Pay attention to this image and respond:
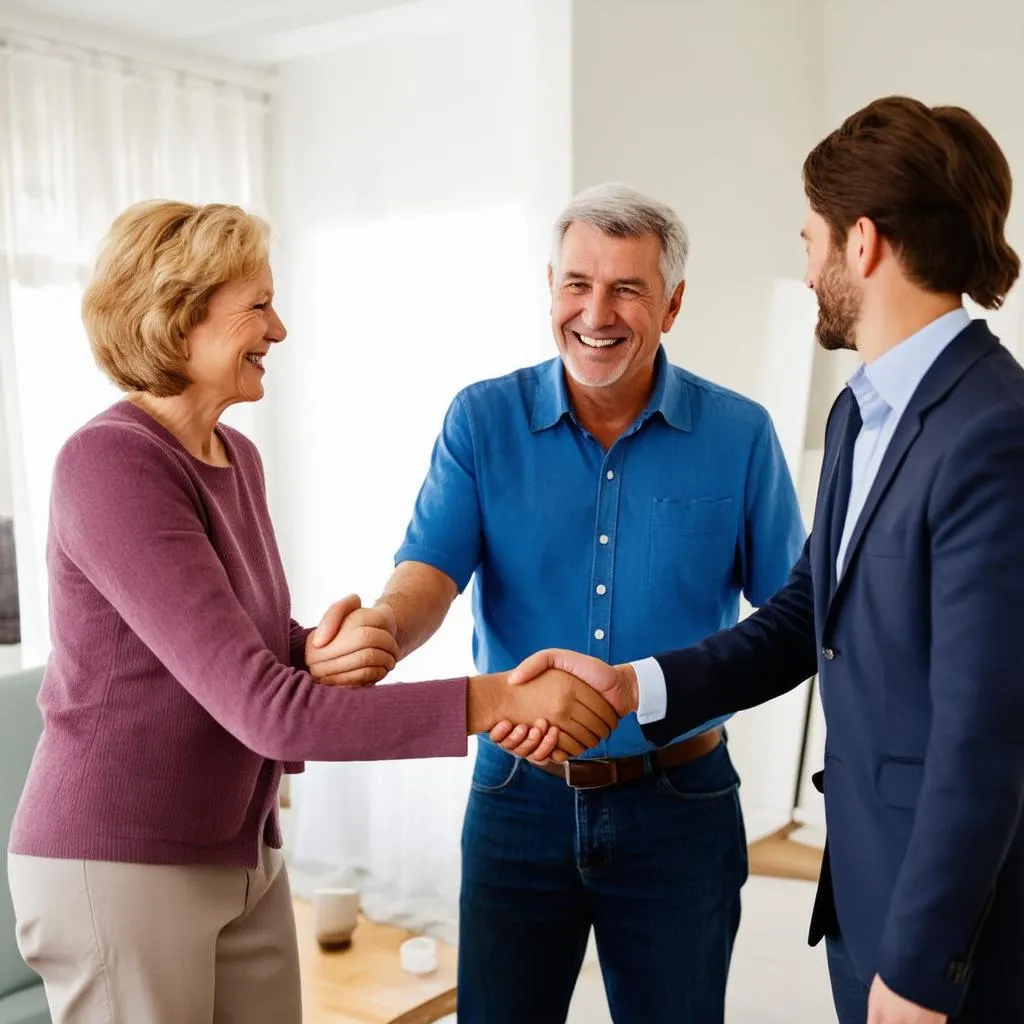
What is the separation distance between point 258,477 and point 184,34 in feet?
7.94

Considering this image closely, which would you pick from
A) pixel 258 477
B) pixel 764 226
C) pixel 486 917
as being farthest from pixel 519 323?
pixel 486 917

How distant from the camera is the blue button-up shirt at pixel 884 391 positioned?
4.57 ft

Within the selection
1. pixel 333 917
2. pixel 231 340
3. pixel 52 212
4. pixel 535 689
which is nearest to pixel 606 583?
pixel 535 689

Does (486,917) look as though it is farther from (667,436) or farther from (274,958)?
(667,436)

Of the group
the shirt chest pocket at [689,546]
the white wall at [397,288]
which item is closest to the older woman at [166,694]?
the shirt chest pocket at [689,546]

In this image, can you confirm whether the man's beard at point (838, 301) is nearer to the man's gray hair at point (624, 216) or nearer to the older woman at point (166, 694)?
the man's gray hair at point (624, 216)

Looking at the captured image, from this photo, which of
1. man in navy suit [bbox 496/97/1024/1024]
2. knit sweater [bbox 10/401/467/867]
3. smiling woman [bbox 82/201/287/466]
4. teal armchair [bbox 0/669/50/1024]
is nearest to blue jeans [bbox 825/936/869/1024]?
man in navy suit [bbox 496/97/1024/1024]

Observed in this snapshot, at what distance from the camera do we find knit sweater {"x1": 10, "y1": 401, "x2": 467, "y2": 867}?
1.54m

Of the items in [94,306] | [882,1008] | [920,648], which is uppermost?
[94,306]

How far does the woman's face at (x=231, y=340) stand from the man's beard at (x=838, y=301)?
780mm

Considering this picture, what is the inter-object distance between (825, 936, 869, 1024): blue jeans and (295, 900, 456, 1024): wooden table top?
1.92 metres

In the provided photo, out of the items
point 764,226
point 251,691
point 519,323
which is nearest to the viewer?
point 251,691

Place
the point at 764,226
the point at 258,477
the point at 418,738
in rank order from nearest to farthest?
the point at 418,738, the point at 258,477, the point at 764,226

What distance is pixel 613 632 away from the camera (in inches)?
78.0
